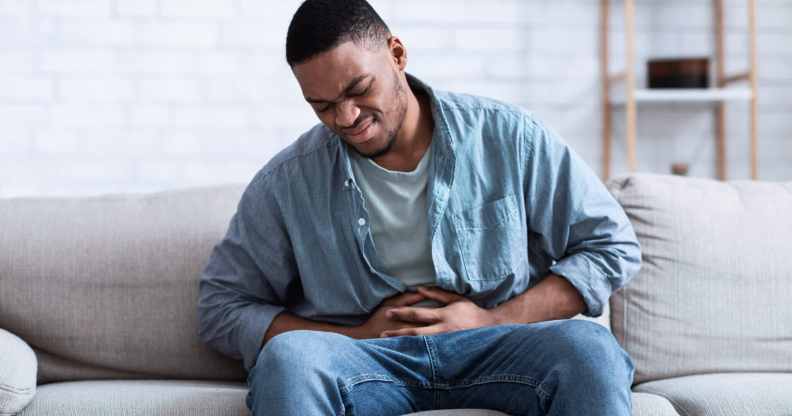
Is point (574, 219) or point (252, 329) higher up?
point (574, 219)

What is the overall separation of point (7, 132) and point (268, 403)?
6.07ft

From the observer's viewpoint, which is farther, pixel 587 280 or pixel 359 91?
pixel 587 280

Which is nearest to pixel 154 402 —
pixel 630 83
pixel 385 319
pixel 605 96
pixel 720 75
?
pixel 385 319

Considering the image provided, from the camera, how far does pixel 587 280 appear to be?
1.76m

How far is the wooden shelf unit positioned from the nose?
152 centimetres

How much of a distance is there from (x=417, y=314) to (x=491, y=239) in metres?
0.21

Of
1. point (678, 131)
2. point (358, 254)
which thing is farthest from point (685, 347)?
point (678, 131)

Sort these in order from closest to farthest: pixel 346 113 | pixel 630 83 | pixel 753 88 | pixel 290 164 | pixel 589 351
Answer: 1. pixel 589 351
2. pixel 346 113
3. pixel 290 164
4. pixel 630 83
5. pixel 753 88

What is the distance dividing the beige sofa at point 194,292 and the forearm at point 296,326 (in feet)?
0.55

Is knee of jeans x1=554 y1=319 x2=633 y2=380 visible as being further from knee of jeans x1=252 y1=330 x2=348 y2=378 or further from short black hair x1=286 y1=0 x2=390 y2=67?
short black hair x1=286 y1=0 x2=390 y2=67

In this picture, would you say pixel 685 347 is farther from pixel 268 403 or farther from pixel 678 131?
pixel 678 131

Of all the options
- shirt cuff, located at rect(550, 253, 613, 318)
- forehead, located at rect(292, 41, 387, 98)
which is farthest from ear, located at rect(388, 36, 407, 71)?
shirt cuff, located at rect(550, 253, 613, 318)

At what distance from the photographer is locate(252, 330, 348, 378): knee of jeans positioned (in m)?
1.43

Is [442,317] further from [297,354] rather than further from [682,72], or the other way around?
[682,72]
